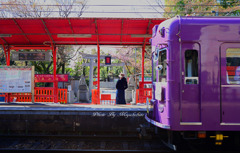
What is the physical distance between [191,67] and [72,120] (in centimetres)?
500

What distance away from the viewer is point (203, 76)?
4.86 m

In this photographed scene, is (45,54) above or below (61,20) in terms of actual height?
below

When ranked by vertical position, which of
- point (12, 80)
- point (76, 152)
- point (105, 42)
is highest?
point (105, 42)

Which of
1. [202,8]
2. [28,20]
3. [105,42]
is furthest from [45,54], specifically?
[202,8]

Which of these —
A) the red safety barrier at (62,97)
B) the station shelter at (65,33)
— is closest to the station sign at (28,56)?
the station shelter at (65,33)

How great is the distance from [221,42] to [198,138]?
257 cm

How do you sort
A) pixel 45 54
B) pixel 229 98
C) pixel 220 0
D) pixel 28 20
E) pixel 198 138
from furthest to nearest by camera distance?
1. pixel 220 0
2. pixel 45 54
3. pixel 28 20
4. pixel 198 138
5. pixel 229 98

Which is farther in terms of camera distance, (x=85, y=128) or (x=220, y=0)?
(x=220, y=0)

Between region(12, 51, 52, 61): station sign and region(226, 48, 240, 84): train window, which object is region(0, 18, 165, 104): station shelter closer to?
region(12, 51, 52, 61): station sign

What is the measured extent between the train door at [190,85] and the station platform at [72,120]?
2965mm

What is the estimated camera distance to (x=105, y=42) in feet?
37.7

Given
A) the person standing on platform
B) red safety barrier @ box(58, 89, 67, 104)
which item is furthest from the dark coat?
red safety barrier @ box(58, 89, 67, 104)

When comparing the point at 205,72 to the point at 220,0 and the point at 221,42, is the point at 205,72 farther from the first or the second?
the point at 220,0

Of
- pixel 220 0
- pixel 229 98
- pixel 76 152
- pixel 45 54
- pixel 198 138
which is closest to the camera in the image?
pixel 229 98
